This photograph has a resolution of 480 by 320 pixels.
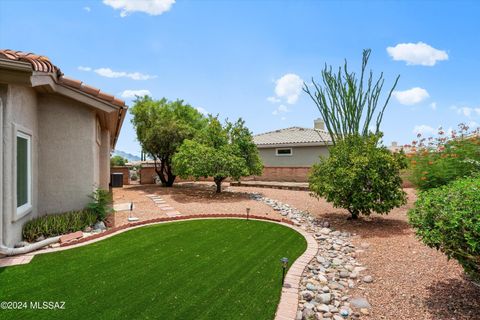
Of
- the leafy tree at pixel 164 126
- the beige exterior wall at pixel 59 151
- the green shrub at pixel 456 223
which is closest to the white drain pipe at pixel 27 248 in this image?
the beige exterior wall at pixel 59 151

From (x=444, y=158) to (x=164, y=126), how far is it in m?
16.3

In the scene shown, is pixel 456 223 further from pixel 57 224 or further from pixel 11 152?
pixel 57 224

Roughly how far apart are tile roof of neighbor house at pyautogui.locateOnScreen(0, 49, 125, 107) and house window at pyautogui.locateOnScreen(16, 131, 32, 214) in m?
1.77

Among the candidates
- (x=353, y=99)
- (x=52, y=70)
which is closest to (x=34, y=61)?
(x=52, y=70)

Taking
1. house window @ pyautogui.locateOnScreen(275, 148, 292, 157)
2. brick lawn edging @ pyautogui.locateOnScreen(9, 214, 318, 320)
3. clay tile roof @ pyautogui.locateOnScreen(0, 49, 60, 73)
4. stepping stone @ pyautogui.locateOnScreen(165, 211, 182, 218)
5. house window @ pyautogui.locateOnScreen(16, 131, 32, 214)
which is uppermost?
clay tile roof @ pyautogui.locateOnScreen(0, 49, 60, 73)

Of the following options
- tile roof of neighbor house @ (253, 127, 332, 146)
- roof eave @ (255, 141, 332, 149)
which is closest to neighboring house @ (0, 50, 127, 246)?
roof eave @ (255, 141, 332, 149)

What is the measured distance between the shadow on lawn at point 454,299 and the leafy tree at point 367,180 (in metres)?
4.21

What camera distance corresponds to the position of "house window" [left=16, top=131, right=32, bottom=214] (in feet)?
21.0

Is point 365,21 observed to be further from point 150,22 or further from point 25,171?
point 25,171

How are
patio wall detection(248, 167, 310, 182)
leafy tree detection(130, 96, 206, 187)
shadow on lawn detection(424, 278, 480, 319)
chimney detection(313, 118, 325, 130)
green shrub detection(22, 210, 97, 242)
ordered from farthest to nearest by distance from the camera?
chimney detection(313, 118, 325, 130) → patio wall detection(248, 167, 310, 182) → leafy tree detection(130, 96, 206, 187) → green shrub detection(22, 210, 97, 242) → shadow on lawn detection(424, 278, 480, 319)

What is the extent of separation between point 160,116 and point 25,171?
12728mm

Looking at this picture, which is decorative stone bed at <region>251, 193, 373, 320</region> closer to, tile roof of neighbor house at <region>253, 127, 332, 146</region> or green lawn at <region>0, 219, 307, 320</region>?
green lawn at <region>0, 219, 307, 320</region>

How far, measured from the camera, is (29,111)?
275 inches

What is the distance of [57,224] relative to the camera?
706 cm
